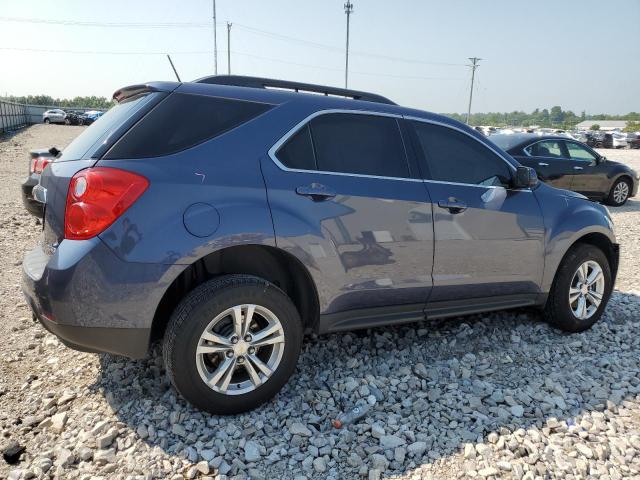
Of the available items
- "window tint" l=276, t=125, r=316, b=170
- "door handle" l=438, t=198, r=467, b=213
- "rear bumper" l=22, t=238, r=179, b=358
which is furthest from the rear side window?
"door handle" l=438, t=198, r=467, b=213

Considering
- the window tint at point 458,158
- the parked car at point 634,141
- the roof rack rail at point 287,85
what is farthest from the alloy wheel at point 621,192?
the parked car at point 634,141

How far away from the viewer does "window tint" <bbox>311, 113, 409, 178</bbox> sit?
119 inches

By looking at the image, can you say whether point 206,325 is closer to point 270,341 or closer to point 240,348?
point 240,348

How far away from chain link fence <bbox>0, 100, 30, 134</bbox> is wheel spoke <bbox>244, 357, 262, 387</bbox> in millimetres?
33113

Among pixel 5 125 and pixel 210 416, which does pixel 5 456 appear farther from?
pixel 5 125

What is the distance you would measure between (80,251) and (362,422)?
5.79 ft

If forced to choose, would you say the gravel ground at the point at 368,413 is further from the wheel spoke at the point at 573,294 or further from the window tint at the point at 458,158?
the window tint at the point at 458,158

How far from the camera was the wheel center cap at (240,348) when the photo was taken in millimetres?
2723

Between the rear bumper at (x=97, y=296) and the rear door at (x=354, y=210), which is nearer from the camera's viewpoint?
the rear bumper at (x=97, y=296)

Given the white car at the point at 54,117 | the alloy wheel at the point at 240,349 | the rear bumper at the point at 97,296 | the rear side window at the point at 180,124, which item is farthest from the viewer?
the white car at the point at 54,117

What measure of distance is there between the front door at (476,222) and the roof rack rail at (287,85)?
1.33 feet

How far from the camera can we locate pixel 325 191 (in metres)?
2.88

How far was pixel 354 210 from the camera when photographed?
296 cm

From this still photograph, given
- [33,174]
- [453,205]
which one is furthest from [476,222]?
[33,174]
